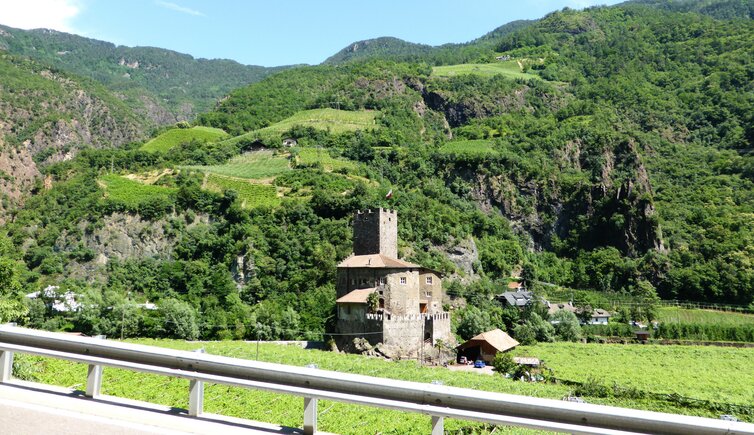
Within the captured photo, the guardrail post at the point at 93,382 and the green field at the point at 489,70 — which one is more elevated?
the green field at the point at 489,70

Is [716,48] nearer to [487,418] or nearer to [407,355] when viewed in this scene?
[407,355]

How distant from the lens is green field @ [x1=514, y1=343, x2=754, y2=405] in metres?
35.0

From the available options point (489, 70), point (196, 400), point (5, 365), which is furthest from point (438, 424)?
point (489, 70)

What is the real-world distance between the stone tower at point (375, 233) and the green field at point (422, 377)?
12.4 m

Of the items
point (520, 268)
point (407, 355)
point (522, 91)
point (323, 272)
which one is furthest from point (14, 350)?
point (522, 91)

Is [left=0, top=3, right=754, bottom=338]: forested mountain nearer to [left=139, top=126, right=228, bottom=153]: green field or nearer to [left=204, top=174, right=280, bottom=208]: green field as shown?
[left=204, top=174, right=280, bottom=208]: green field

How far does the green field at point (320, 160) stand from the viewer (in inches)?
3509

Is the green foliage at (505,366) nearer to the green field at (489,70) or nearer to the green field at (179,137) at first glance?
the green field at (179,137)

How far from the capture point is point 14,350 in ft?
19.9

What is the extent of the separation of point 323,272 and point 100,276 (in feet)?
80.8

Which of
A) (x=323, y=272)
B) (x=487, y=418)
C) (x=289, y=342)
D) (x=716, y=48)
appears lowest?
(x=289, y=342)

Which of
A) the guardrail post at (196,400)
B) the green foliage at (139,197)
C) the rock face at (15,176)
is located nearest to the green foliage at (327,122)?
the green foliage at (139,197)

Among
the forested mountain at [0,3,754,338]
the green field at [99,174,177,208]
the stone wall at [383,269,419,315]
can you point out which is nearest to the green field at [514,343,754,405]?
the stone wall at [383,269,419,315]

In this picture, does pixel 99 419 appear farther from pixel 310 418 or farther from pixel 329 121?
pixel 329 121
